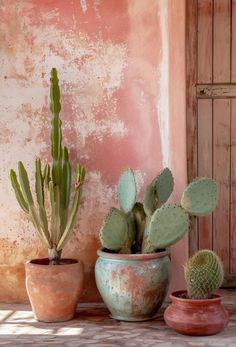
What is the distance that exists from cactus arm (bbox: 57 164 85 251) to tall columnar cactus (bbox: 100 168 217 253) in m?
0.29

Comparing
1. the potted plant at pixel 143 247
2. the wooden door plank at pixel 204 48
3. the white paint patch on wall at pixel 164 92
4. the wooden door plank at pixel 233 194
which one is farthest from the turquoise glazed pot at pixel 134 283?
the wooden door plank at pixel 204 48

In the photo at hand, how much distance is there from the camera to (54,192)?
4555mm

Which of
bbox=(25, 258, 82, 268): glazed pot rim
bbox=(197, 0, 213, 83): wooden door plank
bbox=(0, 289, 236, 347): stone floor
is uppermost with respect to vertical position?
bbox=(197, 0, 213, 83): wooden door plank

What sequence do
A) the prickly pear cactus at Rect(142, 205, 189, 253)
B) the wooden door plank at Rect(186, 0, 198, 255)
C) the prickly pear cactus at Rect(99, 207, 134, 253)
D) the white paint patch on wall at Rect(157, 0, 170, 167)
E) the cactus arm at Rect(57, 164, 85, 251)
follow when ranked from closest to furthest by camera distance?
the prickly pear cactus at Rect(142, 205, 189, 253) → the prickly pear cactus at Rect(99, 207, 134, 253) → the cactus arm at Rect(57, 164, 85, 251) → the white paint patch on wall at Rect(157, 0, 170, 167) → the wooden door plank at Rect(186, 0, 198, 255)

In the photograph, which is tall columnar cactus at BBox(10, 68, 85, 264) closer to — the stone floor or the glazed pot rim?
the glazed pot rim

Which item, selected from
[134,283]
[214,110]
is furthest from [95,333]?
[214,110]

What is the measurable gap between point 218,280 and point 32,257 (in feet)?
5.25

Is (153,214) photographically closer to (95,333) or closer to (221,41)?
(95,333)

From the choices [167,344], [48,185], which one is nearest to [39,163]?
[48,185]

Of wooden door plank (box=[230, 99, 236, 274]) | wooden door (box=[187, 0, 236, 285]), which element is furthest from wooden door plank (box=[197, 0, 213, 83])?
wooden door plank (box=[230, 99, 236, 274])

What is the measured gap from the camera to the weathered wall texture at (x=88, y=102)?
4.85 m

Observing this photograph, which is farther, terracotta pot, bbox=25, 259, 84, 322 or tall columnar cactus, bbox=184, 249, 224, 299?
terracotta pot, bbox=25, 259, 84, 322

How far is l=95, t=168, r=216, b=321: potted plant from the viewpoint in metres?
4.25

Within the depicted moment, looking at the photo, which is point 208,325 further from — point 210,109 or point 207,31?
point 207,31
